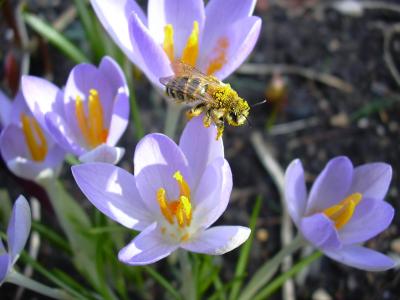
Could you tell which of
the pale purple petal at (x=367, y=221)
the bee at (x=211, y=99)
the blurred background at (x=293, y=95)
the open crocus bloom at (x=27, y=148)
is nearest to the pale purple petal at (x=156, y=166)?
the bee at (x=211, y=99)

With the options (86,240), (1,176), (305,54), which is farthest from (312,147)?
(1,176)

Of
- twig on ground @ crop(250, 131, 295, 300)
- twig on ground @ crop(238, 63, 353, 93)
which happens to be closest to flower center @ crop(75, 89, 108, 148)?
twig on ground @ crop(250, 131, 295, 300)

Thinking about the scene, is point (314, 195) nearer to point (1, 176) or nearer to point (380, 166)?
point (380, 166)

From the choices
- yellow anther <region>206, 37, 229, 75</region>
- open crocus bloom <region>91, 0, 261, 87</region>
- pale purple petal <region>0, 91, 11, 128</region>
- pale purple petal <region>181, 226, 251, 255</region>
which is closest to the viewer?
pale purple petal <region>181, 226, 251, 255</region>

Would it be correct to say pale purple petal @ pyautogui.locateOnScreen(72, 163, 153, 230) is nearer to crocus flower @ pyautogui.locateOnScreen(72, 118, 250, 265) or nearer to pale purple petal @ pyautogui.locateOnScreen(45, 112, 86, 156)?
crocus flower @ pyautogui.locateOnScreen(72, 118, 250, 265)

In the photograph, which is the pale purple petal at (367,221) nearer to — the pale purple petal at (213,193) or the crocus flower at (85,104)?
the pale purple petal at (213,193)

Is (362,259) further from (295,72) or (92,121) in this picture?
(295,72)
